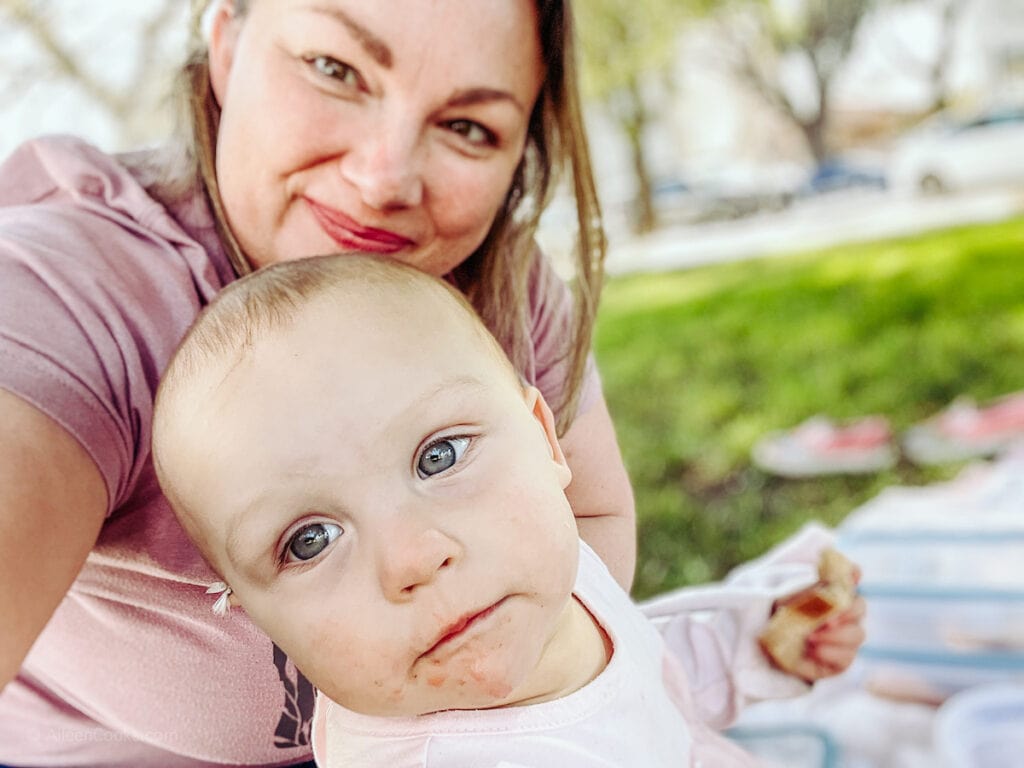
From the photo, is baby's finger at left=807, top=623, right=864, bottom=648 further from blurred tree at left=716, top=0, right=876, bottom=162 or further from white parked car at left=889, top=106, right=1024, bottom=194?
blurred tree at left=716, top=0, right=876, bottom=162

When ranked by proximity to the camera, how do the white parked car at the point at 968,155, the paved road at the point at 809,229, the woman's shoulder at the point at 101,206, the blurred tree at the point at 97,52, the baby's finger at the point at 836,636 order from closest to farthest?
the woman's shoulder at the point at 101,206
the baby's finger at the point at 836,636
the blurred tree at the point at 97,52
the paved road at the point at 809,229
the white parked car at the point at 968,155

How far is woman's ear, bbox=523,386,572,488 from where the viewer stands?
2.55ft

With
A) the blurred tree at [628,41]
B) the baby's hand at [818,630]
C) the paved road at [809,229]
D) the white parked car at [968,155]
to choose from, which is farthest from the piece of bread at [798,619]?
the white parked car at [968,155]

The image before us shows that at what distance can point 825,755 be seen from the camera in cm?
181

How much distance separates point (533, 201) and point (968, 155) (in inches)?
440

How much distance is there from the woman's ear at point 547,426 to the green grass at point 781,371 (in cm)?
204

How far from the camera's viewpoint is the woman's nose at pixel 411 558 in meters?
0.63

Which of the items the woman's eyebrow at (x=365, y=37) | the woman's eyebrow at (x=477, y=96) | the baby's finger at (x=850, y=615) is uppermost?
the woman's eyebrow at (x=365, y=37)

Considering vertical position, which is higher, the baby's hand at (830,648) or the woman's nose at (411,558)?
the woman's nose at (411,558)

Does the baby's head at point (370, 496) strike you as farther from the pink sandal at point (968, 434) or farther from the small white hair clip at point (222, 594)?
the pink sandal at point (968, 434)

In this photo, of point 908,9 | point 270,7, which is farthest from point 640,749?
point 908,9

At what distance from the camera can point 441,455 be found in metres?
0.69

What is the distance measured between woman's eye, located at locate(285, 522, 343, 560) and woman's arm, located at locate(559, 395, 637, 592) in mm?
316

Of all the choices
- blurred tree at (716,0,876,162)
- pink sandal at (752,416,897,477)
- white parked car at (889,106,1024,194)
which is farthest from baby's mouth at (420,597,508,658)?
blurred tree at (716,0,876,162)
